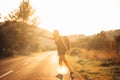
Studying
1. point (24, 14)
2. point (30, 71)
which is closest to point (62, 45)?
point (30, 71)

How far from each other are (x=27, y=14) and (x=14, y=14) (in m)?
3.26

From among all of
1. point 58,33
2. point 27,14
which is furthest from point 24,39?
point 58,33

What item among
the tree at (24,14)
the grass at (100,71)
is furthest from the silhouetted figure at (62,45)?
the tree at (24,14)

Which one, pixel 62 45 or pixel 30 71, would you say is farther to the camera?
pixel 30 71

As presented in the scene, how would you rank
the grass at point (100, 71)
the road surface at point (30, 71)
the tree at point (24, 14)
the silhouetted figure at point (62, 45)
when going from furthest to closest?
1. the tree at point (24, 14)
2. the silhouetted figure at point (62, 45)
3. the road surface at point (30, 71)
4. the grass at point (100, 71)

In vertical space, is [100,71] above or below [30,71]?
below

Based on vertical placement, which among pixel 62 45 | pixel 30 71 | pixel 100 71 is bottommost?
pixel 100 71

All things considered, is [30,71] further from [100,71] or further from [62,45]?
[100,71]

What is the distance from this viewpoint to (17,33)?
130 ft

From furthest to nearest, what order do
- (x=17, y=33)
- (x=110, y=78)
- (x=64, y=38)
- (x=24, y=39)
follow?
(x=24, y=39) < (x=17, y=33) < (x=64, y=38) < (x=110, y=78)

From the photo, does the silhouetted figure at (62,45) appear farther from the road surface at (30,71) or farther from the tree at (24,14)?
the tree at (24,14)

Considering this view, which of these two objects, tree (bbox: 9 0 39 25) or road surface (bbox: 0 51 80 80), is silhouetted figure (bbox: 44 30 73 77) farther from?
tree (bbox: 9 0 39 25)

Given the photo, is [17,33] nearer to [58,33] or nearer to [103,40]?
[103,40]

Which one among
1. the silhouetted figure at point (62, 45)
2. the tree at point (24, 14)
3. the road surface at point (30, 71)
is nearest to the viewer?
the road surface at point (30, 71)
